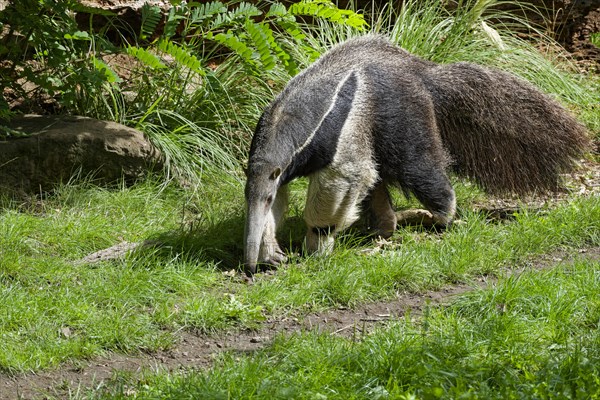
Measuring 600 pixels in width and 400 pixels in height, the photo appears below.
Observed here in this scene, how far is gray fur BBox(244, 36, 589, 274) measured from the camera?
277 inches

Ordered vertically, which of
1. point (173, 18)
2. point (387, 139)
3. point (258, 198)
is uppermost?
point (173, 18)

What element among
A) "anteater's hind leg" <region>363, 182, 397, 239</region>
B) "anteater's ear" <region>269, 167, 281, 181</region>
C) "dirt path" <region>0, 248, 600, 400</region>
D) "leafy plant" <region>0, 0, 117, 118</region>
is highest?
"leafy plant" <region>0, 0, 117, 118</region>

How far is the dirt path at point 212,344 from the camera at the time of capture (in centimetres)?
510

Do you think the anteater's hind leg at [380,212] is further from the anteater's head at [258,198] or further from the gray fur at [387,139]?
the anteater's head at [258,198]

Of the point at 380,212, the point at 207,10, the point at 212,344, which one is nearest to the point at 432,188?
the point at 380,212

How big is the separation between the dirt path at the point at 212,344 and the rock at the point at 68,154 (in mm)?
3160

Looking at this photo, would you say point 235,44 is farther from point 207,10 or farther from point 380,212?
point 380,212

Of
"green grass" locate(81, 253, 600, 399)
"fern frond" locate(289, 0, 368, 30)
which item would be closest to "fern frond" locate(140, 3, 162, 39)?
"fern frond" locate(289, 0, 368, 30)

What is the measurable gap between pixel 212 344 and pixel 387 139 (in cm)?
256

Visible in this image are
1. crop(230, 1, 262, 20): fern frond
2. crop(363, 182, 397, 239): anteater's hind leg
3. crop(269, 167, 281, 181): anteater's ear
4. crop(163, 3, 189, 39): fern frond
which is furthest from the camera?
crop(163, 3, 189, 39): fern frond

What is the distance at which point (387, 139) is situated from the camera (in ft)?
24.6

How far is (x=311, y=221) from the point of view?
23.6ft

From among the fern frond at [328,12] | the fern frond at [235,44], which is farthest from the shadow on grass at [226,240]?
the fern frond at [328,12]

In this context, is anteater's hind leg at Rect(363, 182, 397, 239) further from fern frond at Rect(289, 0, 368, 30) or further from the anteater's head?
fern frond at Rect(289, 0, 368, 30)
